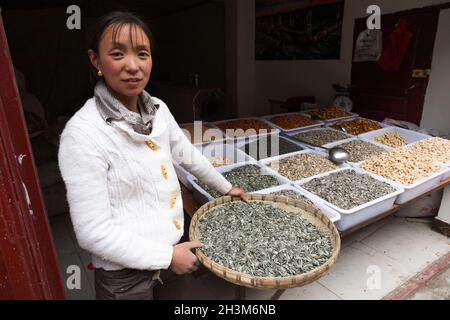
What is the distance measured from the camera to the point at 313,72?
14.5 ft

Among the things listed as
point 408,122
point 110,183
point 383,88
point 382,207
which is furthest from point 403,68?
point 110,183

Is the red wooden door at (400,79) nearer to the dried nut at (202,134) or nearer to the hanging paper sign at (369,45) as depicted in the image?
the hanging paper sign at (369,45)

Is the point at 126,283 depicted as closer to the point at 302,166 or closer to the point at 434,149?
the point at 302,166

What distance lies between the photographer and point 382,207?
1721 millimetres

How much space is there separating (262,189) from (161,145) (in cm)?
92

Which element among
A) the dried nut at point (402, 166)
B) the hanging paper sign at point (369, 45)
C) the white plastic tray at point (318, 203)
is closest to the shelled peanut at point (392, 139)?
the dried nut at point (402, 166)

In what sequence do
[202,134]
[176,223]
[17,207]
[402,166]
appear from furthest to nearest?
1. [202,134]
2. [402,166]
3. [176,223]
4. [17,207]

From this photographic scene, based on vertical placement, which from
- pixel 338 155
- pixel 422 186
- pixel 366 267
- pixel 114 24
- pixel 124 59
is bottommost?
pixel 366 267

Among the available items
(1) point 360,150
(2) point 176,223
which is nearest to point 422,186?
(1) point 360,150

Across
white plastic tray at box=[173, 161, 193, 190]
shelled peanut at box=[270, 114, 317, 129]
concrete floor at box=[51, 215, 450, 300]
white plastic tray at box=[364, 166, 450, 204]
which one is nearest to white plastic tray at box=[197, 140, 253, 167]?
white plastic tray at box=[173, 161, 193, 190]

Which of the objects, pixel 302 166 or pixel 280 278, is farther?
pixel 302 166

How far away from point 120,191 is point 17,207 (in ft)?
0.93

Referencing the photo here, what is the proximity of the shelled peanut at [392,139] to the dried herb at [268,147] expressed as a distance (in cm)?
81

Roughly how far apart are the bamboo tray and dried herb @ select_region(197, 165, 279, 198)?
0.95 ft
